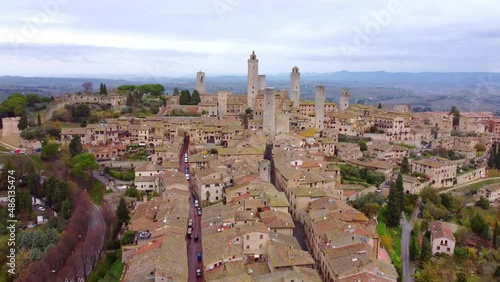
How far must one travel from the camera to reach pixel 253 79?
1960 inches

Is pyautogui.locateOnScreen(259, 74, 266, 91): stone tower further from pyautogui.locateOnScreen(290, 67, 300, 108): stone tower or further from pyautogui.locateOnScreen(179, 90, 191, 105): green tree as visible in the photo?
pyautogui.locateOnScreen(179, 90, 191, 105): green tree

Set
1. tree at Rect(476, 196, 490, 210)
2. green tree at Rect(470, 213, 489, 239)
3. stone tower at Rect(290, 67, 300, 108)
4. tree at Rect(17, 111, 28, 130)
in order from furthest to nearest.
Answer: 1. stone tower at Rect(290, 67, 300, 108)
2. tree at Rect(17, 111, 28, 130)
3. tree at Rect(476, 196, 490, 210)
4. green tree at Rect(470, 213, 489, 239)

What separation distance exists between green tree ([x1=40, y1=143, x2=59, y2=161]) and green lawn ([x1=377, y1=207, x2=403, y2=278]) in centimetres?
2544

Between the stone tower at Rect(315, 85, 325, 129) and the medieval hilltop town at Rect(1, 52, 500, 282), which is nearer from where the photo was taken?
the medieval hilltop town at Rect(1, 52, 500, 282)

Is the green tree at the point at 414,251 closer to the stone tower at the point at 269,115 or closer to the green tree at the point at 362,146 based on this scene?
the green tree at the point at 362,146

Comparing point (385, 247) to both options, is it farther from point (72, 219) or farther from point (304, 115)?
point (304, 115)

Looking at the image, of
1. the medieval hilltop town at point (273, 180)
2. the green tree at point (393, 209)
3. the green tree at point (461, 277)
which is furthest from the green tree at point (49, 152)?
the green tree at point (461, 277)

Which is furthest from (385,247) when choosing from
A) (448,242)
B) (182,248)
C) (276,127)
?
(276,127)

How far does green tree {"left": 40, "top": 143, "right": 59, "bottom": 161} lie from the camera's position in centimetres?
3544

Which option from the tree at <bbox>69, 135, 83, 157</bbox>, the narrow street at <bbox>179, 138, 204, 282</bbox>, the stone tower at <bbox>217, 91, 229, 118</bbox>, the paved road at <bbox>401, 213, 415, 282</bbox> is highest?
the stone tower at <bbox>217, 91, 229, 118</bbox>

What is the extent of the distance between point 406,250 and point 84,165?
22984 millimetres

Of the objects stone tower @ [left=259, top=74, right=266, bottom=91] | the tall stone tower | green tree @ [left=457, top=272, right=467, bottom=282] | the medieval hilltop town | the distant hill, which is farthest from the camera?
the distant hill

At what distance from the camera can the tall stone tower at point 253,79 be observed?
4956cm

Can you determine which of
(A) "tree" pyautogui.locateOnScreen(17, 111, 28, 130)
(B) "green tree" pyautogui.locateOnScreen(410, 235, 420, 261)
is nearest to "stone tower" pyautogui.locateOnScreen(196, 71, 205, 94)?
(A) "tree" pyautogui.locateOnScreen(17, 111, 28, 130)
